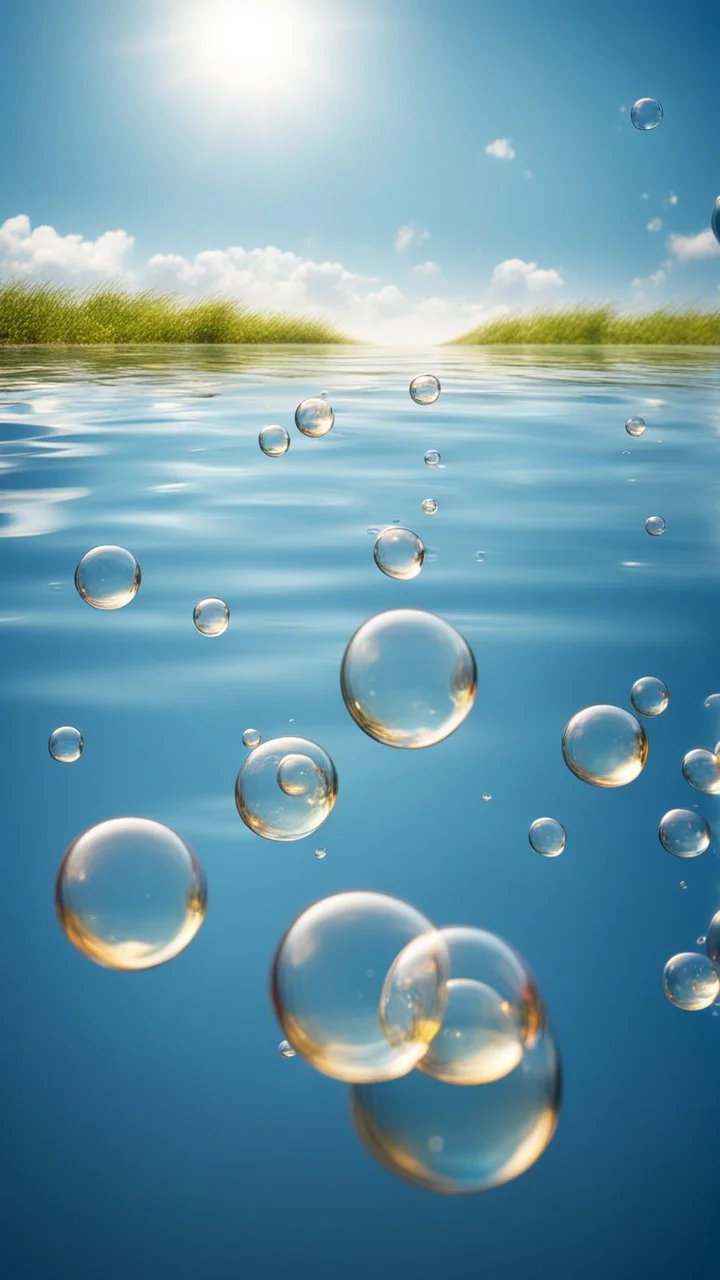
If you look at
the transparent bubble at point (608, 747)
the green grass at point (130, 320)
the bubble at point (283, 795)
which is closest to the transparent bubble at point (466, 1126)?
the bubble at point (283, 795)

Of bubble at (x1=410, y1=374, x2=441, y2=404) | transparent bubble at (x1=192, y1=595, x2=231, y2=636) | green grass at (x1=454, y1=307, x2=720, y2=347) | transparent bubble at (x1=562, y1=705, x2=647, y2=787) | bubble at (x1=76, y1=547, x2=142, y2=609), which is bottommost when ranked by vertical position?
transparent bubble at (x1=562, y1=705, x2=647, y2=787)

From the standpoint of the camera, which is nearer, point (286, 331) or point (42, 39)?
point (42, 39)

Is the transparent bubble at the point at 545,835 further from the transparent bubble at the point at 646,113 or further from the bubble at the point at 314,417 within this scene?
the transparent bubble at the point at 646,113

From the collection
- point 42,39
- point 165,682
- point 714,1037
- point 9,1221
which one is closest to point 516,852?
point 714,1037

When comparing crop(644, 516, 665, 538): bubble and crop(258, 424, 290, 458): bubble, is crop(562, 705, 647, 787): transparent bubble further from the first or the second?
crop(644, 516, 665, 538): bubble

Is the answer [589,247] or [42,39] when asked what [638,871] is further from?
[42,39]

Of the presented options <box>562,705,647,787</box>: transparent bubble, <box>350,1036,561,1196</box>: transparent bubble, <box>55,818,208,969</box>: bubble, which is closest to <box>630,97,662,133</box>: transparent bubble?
<box>562,705,647,787</box>: transparent bubble

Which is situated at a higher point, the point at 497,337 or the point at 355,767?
the point at 497,337
